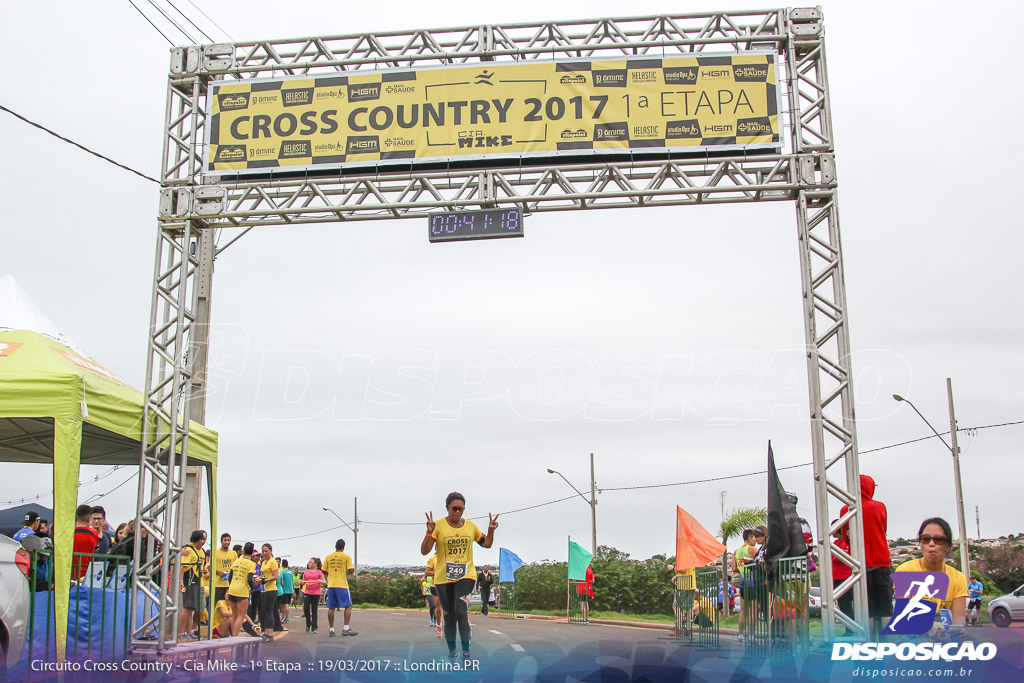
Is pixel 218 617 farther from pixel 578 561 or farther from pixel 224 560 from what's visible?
pixel 578 561

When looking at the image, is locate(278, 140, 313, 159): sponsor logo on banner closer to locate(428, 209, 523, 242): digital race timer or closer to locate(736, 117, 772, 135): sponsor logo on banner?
locate(428, 209, 523, 242): digital race timer

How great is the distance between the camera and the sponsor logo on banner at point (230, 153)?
13.1 m

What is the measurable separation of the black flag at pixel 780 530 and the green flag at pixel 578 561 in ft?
46.0

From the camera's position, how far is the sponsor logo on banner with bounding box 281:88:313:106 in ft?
42.7

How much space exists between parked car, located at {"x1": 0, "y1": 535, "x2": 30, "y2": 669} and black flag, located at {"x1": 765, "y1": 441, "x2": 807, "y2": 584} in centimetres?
685

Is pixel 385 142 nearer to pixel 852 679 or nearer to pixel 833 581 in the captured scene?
pixel 833 581

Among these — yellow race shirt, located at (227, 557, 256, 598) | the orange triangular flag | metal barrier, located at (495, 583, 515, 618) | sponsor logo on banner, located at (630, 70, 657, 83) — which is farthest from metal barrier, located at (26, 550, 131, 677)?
metal barrier, located at (495, 583, 515, 618)

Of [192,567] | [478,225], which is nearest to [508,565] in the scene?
[192,567]

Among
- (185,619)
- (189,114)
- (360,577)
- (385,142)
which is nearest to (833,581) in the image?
(385,142)

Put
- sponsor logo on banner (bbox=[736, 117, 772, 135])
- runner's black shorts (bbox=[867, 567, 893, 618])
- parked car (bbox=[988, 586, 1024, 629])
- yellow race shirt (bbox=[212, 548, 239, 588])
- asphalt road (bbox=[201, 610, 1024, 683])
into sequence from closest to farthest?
asphalt road (bbox=[201, 610, 1024, 683]) < runner's black shorts (bbox=[867, 567, 893, 618]) < sponsor logo on banner (bbox=[736, 117, 772, 135]) < yellow race shirt (bbox=[212, 548, 239, 588]) < parked car (bbox=[988, 586, 1024, 629])

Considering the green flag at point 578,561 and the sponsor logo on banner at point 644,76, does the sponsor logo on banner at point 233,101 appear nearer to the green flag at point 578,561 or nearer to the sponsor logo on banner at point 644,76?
the sponsor logo on banner at point 644,76

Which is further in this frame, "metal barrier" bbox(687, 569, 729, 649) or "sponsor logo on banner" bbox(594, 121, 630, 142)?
"metal barrier" bbox(687, 569, 729, 649)

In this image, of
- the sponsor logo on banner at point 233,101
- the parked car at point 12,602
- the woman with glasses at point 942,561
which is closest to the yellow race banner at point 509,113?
the sponsor logo on banner at point 233,101

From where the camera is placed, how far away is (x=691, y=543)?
56.0 feet
